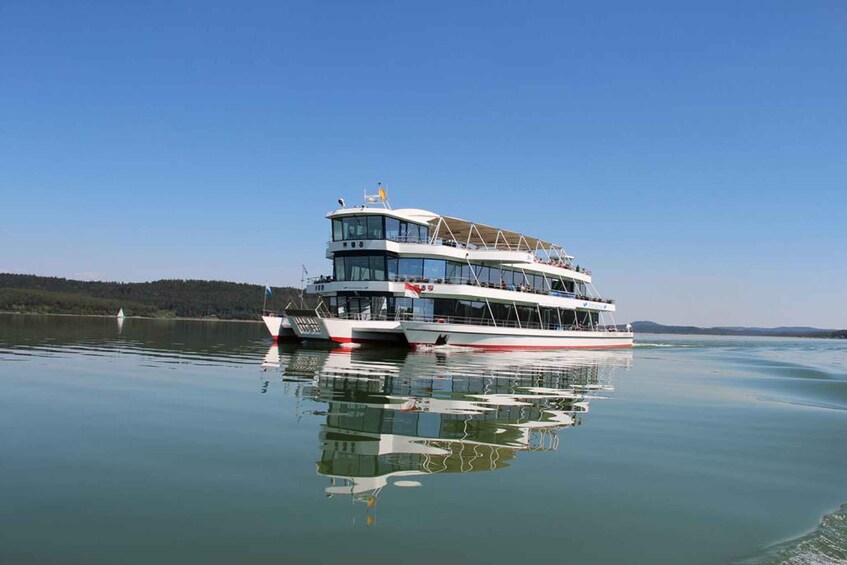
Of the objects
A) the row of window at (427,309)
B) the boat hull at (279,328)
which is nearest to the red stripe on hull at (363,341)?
the row of window at (427,309)

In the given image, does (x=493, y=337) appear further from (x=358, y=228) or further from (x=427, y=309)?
(x=358, y=228)

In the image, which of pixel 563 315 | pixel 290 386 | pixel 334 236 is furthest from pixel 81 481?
pixel 563 315

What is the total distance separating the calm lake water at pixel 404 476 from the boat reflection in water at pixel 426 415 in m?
0.07

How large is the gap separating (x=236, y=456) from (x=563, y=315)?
4737 centimetres

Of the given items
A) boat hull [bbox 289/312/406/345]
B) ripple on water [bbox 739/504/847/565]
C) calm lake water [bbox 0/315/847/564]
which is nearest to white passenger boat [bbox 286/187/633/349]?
boat hull [bbox 289/312/406/345]

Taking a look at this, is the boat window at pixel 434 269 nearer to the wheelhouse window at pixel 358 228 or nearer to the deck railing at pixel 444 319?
the deck railing at pixel 444 319

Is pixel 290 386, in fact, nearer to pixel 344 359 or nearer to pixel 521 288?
pixel 344 359

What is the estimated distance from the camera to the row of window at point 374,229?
40.0 meters

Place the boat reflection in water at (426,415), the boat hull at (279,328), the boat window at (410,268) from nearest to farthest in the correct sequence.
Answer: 1. the boat reflection in water at (426,415)
2. the boat hull at (279,328)
3. the boat window at (410,268)

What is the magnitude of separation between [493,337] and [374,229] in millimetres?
10729

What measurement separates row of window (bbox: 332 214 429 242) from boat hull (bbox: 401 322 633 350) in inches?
260

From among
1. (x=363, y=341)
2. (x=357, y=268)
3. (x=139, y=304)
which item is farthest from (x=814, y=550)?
(x=139, y=304)

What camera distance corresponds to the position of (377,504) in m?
6.88

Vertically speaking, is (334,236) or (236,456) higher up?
(334,236)
